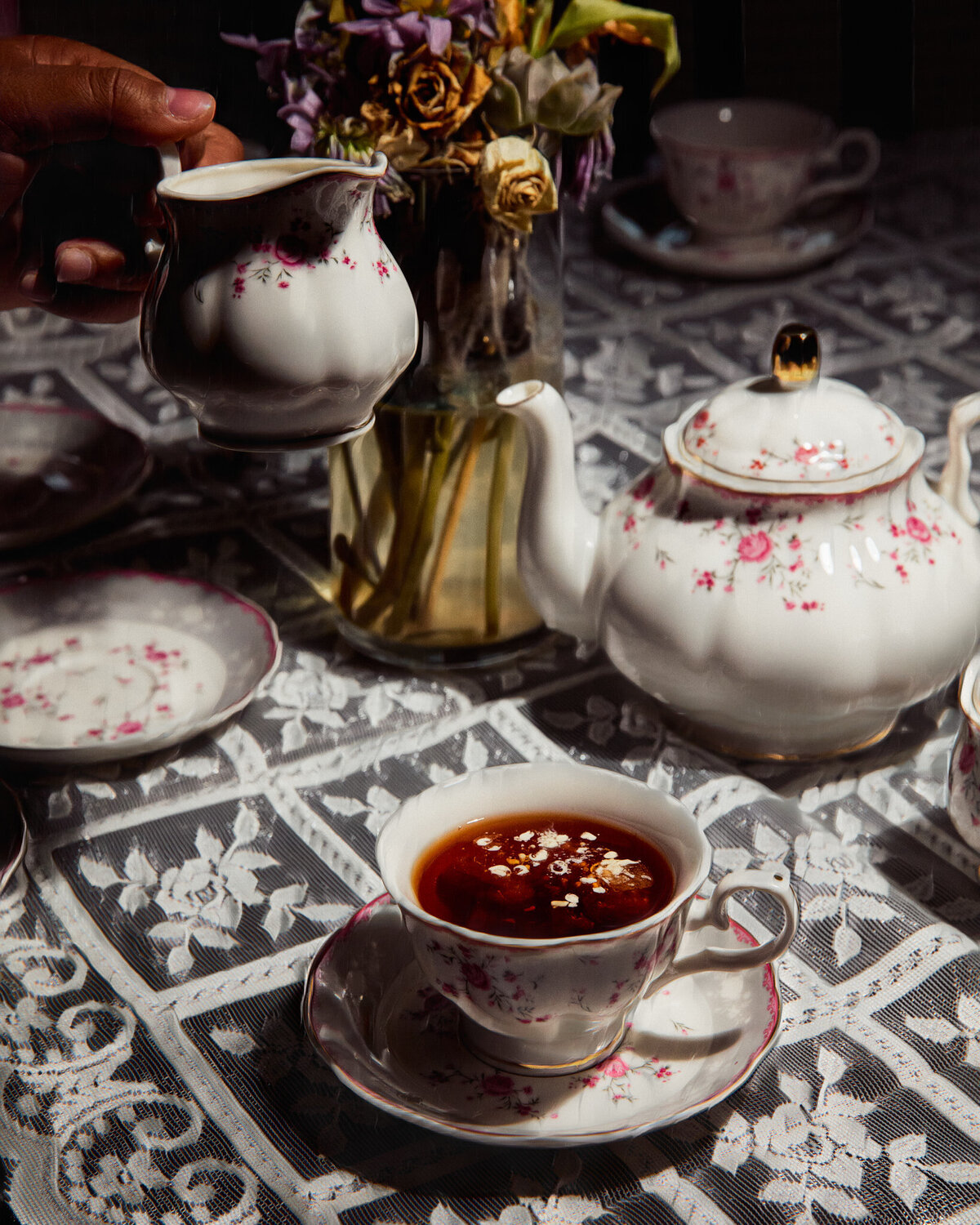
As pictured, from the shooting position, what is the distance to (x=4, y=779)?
932 millimetres

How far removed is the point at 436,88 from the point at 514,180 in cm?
7

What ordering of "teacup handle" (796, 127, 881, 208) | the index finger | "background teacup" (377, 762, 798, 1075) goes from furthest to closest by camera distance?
"teacup handle" (796, 127, 881, 208) < the index finger < "background teacup" (377, 762, 798, 1075)

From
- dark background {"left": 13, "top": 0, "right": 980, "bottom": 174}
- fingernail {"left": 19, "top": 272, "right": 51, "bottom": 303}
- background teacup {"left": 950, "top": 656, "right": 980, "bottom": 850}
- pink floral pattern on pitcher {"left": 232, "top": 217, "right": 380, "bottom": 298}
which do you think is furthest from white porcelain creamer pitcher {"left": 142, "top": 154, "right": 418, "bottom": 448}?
dark background {"left": 13, "top": 0, "right": 980, "bottom": 174}

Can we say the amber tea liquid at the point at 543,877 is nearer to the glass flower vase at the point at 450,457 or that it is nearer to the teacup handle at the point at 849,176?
the glass flower vase at the point at 450,457

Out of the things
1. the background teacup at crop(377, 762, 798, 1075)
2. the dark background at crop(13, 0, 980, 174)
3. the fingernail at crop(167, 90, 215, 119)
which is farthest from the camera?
the dark background at crop(13, 0, 980, 174)

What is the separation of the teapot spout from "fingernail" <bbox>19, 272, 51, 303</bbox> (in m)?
0.30

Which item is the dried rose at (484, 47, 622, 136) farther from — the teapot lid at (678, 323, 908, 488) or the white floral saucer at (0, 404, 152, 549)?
the white floral saucer at (0, 404, 152, 549)

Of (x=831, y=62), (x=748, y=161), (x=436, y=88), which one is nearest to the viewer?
(x=436, y=88)

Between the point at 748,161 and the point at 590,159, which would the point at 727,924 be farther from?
the point at 748,161

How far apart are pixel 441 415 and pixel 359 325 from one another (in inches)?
12.2

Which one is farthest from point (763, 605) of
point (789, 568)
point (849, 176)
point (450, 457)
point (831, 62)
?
point (831, 62)

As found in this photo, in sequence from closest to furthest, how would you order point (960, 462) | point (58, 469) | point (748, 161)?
point (960, 462) < point (58, 469) < point (748, 161)

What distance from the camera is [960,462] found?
96 centimetres

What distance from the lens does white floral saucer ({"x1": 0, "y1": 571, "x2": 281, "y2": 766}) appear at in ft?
3.11
